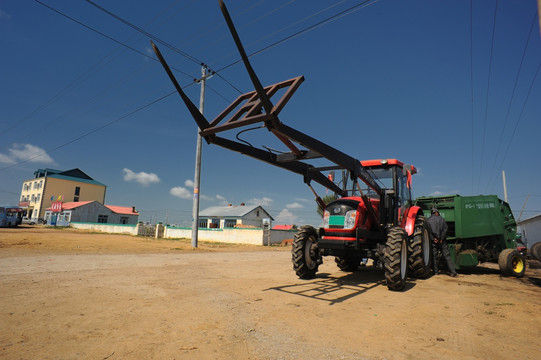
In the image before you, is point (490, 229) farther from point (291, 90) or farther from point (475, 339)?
point (291, 90)

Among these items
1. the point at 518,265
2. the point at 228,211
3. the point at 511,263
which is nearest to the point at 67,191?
the point at 228,211

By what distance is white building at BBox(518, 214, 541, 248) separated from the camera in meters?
26.4

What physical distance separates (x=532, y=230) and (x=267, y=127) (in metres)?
35.3

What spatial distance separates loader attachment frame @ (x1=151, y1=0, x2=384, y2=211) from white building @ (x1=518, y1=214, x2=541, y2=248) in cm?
2929

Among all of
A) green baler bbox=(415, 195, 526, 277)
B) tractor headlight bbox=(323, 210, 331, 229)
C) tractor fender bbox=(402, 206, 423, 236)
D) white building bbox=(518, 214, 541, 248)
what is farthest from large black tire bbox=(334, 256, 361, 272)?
white building bbox=(518, 214, 541, 248)

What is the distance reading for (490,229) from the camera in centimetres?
880

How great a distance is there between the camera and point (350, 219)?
6.45m

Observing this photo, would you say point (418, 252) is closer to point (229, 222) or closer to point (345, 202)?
point (345, 202)

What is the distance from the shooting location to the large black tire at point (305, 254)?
6934 mm

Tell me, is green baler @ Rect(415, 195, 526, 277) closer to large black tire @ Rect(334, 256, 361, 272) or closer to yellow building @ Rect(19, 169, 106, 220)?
large black tire @ Rect(334, 256, 361, 272)

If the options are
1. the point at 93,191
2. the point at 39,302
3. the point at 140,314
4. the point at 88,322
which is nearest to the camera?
the point at 88,322

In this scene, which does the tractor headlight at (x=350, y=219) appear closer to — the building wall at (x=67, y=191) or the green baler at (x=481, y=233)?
the green baler at (x=481, y=233)

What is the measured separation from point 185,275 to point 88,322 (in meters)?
3.87

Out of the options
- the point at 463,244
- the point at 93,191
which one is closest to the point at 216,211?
the point at 93,191
